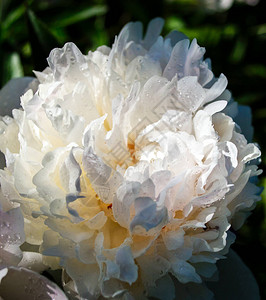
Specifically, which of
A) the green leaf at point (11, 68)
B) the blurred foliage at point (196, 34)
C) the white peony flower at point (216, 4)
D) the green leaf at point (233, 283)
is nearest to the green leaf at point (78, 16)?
the blurred foliage at point (196, 34)

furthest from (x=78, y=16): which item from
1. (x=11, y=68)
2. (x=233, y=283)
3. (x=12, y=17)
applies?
(x=233, y=283)

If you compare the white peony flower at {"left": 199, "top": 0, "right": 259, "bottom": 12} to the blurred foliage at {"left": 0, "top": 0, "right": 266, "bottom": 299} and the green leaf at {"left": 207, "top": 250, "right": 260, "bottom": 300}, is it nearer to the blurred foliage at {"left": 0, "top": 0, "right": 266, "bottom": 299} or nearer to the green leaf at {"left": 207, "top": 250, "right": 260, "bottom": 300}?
the blurred foliage at {"left": 0, "top": 0, "right": 266, "bottom": 299}

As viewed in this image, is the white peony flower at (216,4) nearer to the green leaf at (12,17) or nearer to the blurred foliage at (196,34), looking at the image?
the blurred foliage at (196,34)

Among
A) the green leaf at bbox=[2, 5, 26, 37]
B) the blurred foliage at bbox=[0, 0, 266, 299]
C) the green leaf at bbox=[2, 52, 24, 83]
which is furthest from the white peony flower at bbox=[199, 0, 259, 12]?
the green leaf at bbox=[2, 52, 24, 83]

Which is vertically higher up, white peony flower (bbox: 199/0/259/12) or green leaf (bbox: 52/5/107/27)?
green leaf (bbox: 52/5/107/27)

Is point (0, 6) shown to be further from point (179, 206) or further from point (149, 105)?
point (179, 206)

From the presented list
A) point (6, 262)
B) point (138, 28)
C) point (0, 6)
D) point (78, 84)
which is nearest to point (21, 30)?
point (0, 6)

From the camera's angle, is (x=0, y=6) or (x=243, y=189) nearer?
(x=243, y=189)

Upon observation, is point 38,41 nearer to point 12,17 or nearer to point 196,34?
point 12,17
